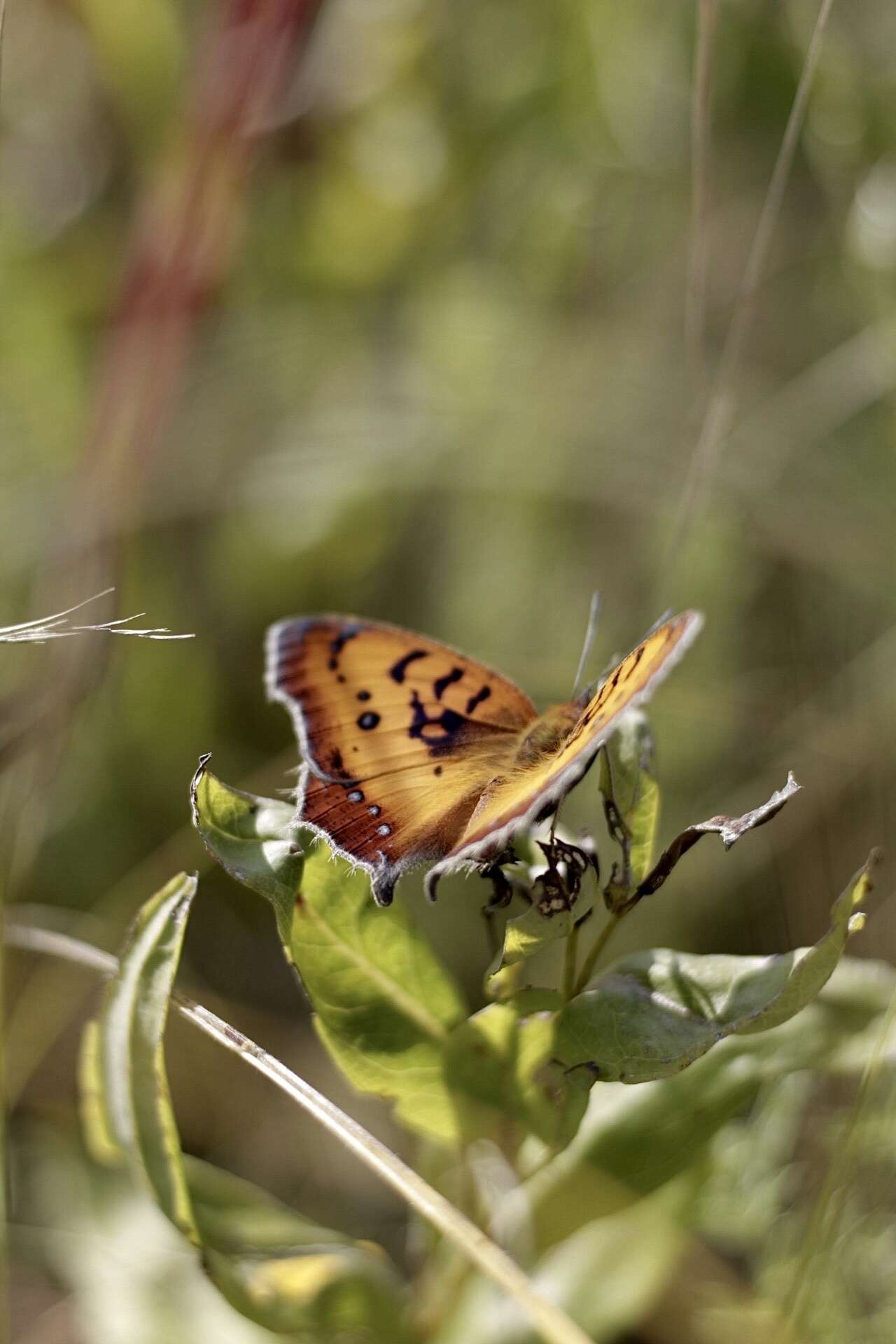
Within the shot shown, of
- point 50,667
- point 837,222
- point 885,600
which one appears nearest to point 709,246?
point 837,222

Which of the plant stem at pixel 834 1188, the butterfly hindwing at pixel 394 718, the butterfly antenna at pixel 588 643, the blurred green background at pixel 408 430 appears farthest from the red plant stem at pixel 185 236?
the plant stem at pixel 834 1188

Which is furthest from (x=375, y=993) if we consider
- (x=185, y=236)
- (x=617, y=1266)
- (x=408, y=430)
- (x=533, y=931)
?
(x=185, y=236)

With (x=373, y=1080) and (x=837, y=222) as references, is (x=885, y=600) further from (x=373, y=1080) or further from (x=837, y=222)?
(x=373, y=1080)

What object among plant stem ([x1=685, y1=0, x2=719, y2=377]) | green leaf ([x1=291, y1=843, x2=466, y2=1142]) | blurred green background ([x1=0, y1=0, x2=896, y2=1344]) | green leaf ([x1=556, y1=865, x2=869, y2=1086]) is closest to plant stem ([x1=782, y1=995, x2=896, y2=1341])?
green leaf ([x1=556, y1=865, x2=869, y2=1086])

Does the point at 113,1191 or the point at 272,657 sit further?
the point at 113,1191

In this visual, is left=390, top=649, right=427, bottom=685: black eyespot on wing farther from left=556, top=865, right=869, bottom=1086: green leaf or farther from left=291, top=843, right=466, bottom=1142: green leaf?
left=556, top=865, right=869, bottom=1086: green leaf

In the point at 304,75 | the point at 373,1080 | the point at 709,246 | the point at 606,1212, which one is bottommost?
the point at 606,1212

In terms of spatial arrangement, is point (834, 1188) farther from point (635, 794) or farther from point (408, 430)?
point (408, 430)
